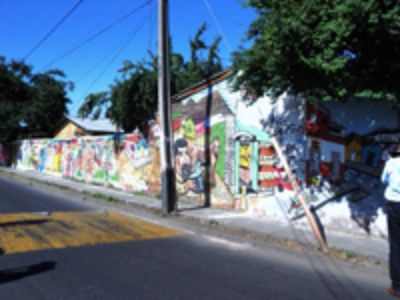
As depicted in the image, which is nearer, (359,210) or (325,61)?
(325,61)

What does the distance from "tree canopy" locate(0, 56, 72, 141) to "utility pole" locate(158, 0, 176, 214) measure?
24.3 m

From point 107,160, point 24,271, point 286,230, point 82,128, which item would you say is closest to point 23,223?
point 24,271

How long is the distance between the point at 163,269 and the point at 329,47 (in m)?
4.48

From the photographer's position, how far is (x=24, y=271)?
15.7 ft

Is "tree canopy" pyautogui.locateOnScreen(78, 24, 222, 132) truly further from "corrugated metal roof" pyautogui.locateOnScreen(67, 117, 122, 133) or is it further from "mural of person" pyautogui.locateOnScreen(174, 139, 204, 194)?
"corrugated metal roof" pyautogui.locateOnScreen(67, 117, 122, 133)

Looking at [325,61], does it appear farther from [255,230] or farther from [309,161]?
[255,230]

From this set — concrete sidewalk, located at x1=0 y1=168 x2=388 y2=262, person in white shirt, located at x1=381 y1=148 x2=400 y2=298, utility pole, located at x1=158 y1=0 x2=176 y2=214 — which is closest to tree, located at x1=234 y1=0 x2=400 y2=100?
person in white shirt, located at x1=381 y1=148 x2=400 y2=298

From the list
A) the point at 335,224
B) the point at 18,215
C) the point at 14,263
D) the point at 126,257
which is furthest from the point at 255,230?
the point at 18,215

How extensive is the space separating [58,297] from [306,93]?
5.40 meters

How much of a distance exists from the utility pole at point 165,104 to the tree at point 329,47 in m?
3.40

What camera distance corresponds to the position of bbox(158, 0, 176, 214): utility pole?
9805 millimetres

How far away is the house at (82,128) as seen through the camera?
25859 mm

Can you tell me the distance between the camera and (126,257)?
18.6ft

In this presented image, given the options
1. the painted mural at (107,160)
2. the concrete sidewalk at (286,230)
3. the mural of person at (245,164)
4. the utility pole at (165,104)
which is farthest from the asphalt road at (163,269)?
the painted mural at (107,160)
